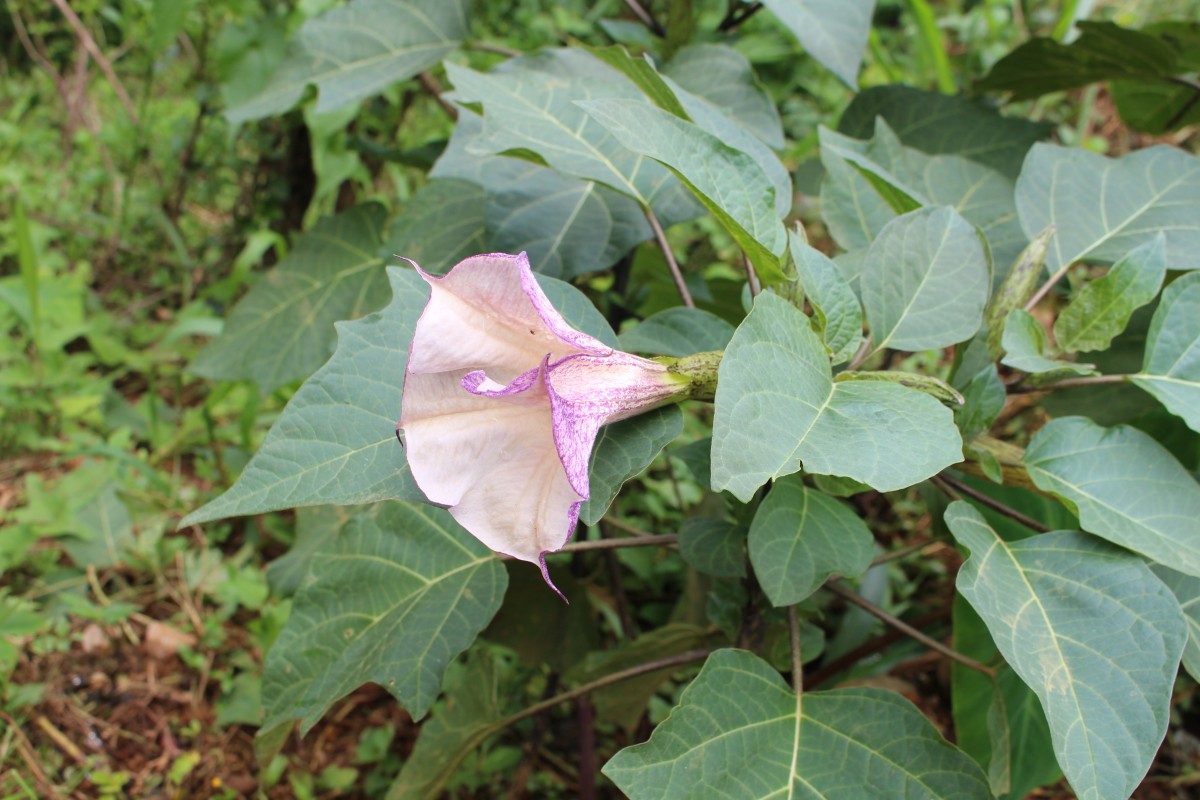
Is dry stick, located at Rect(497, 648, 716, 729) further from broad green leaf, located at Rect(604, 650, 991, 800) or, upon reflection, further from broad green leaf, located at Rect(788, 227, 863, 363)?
broad green leaf, located at Rect(788, 227, 863, 363)

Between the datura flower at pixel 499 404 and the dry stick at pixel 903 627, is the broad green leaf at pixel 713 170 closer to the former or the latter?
the datura flower at pixel 499 404

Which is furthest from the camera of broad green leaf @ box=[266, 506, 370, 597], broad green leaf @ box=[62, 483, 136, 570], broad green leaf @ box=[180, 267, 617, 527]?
broad green leaf @ box=[62, 483, 136, 570]

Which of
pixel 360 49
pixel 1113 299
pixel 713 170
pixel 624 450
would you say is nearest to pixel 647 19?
pixel 360 49

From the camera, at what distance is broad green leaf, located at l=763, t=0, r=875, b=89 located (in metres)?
1.10

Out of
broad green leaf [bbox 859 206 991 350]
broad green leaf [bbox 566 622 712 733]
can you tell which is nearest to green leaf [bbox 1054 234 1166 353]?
broad green leaf [bbox 859 206 991 350]

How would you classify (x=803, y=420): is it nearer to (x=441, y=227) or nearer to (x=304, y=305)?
(x=441, y=227)

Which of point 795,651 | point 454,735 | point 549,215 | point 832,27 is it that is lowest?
point 454,735

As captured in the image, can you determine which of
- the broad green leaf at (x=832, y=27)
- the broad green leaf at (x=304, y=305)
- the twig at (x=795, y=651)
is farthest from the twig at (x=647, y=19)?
the twig at (x=795, y=651)

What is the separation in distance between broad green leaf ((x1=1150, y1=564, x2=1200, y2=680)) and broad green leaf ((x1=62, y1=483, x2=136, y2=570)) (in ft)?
5.08

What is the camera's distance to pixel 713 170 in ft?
2.51

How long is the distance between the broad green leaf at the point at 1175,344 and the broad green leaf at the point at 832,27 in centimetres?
44

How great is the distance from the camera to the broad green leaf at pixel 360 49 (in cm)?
127

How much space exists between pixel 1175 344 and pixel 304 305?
3.80 ft

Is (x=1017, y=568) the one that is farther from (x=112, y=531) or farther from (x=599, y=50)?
(x=112, y=531)
